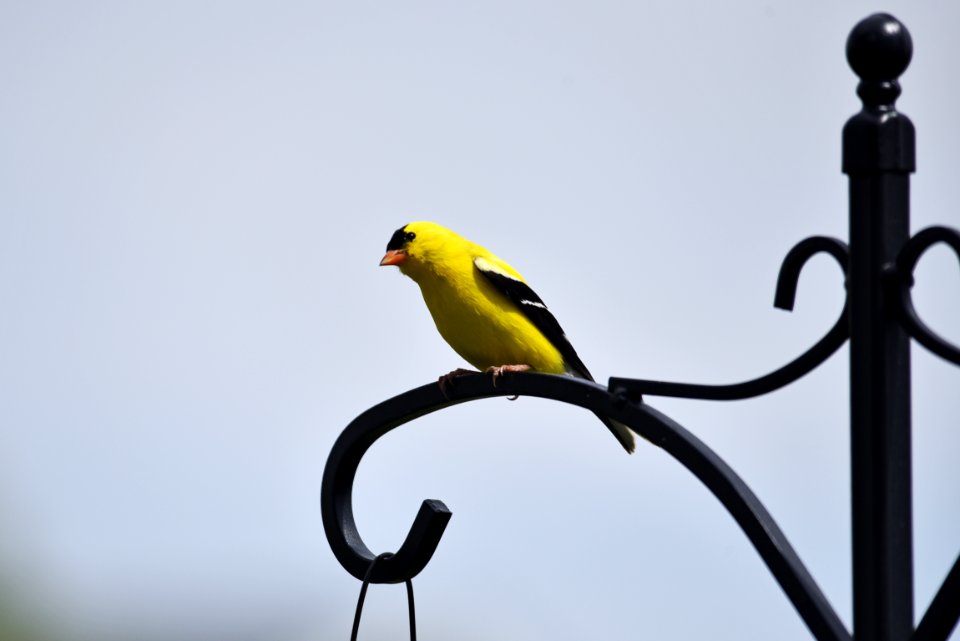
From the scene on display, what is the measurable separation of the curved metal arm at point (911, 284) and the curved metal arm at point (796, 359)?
99 mm

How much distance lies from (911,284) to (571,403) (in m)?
0.84

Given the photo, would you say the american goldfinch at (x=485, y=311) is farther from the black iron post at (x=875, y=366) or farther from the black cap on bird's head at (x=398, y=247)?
the black iron post at (x=875, y=366)

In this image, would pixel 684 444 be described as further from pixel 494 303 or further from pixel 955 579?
pixel 494 303

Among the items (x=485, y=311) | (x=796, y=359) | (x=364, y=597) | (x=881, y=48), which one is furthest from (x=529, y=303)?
(x=881, y=48)

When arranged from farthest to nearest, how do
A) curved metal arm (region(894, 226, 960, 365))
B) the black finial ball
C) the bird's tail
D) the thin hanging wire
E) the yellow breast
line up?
the bird's tail → the yellow breast → the thin hanging wire → the black finial ball → curved metal arm (region(894, 226, 960, 365))

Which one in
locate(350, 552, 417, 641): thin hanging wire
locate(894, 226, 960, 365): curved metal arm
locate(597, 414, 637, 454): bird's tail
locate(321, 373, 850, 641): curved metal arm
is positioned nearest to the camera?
locate(894, 226, 960, 365): curved metal arm

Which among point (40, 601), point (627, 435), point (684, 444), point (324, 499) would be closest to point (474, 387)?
point (324, 499)

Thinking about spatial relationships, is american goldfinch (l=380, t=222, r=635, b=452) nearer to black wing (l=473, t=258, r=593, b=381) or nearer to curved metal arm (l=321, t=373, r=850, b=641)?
black wing (l=473, t=258, r=593, b=381)

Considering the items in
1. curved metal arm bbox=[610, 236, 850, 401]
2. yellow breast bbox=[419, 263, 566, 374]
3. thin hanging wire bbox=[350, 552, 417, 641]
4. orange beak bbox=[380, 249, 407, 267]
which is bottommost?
thin hanging wire bbox=[350, 552, 417, 641]

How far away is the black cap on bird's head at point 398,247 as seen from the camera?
5123mm

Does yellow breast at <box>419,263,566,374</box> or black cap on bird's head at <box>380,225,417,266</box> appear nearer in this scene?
yellow breast at <box>419,263,566,374</box>

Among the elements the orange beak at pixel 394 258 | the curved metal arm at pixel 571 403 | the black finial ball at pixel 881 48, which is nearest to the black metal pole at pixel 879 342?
the black finial ball at pixel 881 48

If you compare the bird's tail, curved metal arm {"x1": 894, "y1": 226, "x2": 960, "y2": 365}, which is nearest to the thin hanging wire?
curved metal arm {"x1": 894, "y1": 226, "x2": 960, "y2": 365}

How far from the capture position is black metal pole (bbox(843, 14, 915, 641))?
1.92 meters
